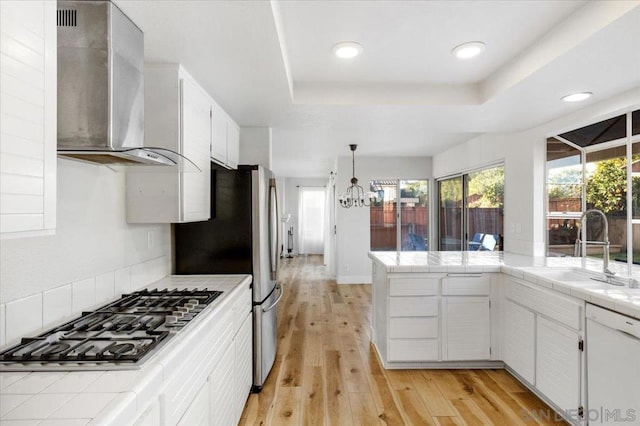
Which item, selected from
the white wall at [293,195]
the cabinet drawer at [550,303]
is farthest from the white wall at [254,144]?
the white wall at [293,195]

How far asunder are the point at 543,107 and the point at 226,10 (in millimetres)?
2633

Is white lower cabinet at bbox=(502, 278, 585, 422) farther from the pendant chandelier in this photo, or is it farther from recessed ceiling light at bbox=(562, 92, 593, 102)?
the pendant chandelier

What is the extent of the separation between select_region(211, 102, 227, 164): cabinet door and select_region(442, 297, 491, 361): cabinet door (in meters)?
2.20

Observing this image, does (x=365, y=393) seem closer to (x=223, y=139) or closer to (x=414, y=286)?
Answer: (x=414, y=286)

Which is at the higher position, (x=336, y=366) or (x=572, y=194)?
(x=572, y=194)

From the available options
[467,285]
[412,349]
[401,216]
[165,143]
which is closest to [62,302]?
[165,143]

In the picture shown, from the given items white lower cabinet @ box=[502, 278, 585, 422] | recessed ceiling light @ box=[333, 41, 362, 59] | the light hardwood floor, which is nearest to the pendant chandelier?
the light hardwood floor

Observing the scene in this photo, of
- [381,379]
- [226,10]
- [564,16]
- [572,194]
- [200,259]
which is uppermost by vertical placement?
[564,16]

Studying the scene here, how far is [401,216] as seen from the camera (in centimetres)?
636

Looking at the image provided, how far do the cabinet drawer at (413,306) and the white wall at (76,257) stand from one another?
190 centimetres

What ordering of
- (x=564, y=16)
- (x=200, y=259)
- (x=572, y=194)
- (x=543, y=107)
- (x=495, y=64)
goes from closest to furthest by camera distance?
(x=564, y=16)
(x=495, y=64)
(x=200, y=259)
(x=543, y=107)
(x=572, y=194)

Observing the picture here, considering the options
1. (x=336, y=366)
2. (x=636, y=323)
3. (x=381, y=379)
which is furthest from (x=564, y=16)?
(x=336, y=366)

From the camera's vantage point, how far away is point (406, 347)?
2.80 metres

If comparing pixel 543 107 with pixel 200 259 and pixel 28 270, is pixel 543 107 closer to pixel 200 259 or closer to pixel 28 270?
pixel 200 259
